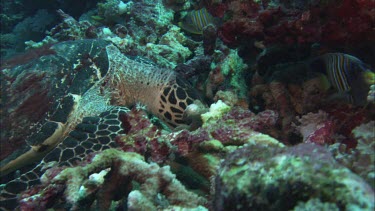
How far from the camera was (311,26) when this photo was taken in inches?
70.1

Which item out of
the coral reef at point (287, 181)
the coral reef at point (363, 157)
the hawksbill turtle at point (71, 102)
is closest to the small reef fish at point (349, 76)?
the coral reef at point (363, 157)

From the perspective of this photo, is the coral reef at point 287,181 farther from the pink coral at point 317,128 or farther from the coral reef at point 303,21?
the coral reef at point 303,21

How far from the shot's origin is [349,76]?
5.72 ft

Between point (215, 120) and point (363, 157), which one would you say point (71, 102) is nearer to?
point (215, 120)

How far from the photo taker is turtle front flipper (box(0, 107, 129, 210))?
2252mm

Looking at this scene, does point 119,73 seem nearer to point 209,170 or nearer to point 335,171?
point 209,170

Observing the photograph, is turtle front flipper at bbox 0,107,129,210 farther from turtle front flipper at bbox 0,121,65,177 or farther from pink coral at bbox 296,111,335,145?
pink coral at bbox 296,111,335,145

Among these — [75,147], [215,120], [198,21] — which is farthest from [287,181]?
[198,21]

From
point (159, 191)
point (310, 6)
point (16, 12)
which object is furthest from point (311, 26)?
point (16, 12)

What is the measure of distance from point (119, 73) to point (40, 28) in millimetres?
6235

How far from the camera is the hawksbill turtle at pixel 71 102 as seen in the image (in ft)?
8.19

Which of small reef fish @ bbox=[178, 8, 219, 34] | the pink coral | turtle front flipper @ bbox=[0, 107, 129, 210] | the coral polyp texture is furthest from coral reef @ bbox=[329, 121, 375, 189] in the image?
small reef fish @ bbox=[178, 8, 219, 34]

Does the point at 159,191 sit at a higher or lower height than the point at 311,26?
lower

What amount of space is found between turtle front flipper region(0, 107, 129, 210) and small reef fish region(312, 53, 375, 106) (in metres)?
1.81
